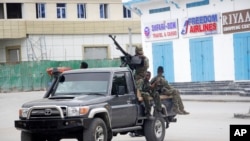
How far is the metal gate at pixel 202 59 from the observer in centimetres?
2995

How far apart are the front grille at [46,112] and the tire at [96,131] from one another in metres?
0.58

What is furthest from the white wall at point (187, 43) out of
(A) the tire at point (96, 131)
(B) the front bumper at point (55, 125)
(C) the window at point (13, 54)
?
(C) the window at point (13, 54)

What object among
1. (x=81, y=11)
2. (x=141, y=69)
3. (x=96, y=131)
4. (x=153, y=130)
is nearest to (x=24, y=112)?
(x=96, y=131)

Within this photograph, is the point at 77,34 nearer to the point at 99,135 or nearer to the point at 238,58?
the point at 238,58

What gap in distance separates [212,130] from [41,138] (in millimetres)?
5321

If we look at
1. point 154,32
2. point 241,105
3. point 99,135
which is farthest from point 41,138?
point 154,32

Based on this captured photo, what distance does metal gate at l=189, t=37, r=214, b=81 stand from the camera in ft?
98.3

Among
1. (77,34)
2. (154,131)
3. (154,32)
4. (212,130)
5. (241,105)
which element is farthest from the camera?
(77,34)

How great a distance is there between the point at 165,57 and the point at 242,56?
6.00 metres

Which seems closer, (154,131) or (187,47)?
(154,131)

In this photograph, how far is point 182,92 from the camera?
102 ft

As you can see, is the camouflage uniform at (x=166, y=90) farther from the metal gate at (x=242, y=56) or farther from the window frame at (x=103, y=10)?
the window frame at (x=103, y=10)

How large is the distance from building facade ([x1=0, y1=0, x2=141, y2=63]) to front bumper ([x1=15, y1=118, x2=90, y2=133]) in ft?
125

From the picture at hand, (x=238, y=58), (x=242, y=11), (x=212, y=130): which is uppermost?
(x=242, y=11)
